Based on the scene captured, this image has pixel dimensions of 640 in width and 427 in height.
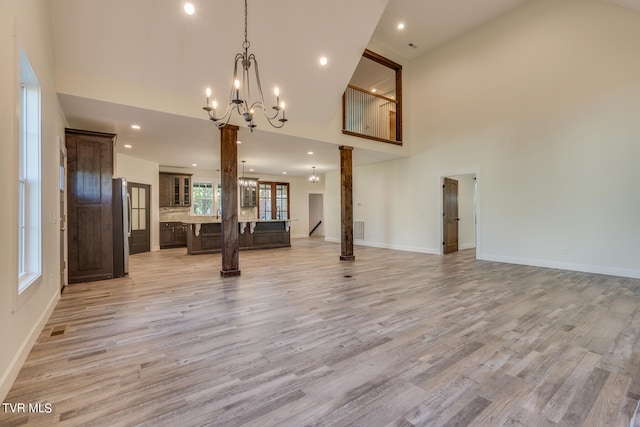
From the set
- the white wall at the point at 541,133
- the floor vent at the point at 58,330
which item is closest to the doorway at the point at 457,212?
the white wall at the point at 541,133

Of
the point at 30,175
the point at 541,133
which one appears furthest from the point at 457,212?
the point at 30,175

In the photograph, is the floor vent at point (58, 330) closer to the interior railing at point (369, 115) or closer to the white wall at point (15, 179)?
the white wall at point (15, 179)

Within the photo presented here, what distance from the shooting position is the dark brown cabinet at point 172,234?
9117 millimetres

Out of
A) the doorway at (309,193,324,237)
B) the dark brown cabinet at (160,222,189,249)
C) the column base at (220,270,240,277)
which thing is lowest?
the column base at (220,270,240,277)

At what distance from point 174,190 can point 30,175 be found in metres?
7.26

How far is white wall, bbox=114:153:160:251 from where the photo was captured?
7711mm

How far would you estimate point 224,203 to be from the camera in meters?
5.04

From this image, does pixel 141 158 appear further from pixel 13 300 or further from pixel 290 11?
pixel 13 300

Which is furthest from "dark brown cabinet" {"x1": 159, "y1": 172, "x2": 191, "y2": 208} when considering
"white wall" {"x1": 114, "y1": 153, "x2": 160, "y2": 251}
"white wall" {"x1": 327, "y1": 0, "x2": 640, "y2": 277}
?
"white wall" {"x1": 327, "y1": 0, "x2": 640, "y2": 277}

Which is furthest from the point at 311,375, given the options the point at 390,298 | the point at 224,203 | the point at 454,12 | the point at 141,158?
the point at 141,158

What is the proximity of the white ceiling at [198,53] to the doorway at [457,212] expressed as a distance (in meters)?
3.60

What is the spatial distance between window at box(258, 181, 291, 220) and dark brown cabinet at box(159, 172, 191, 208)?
3000 mm

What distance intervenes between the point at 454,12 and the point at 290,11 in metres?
4.02

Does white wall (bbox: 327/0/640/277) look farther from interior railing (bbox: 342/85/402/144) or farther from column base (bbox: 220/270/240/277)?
column base (bbox: 220/270/240/277)
